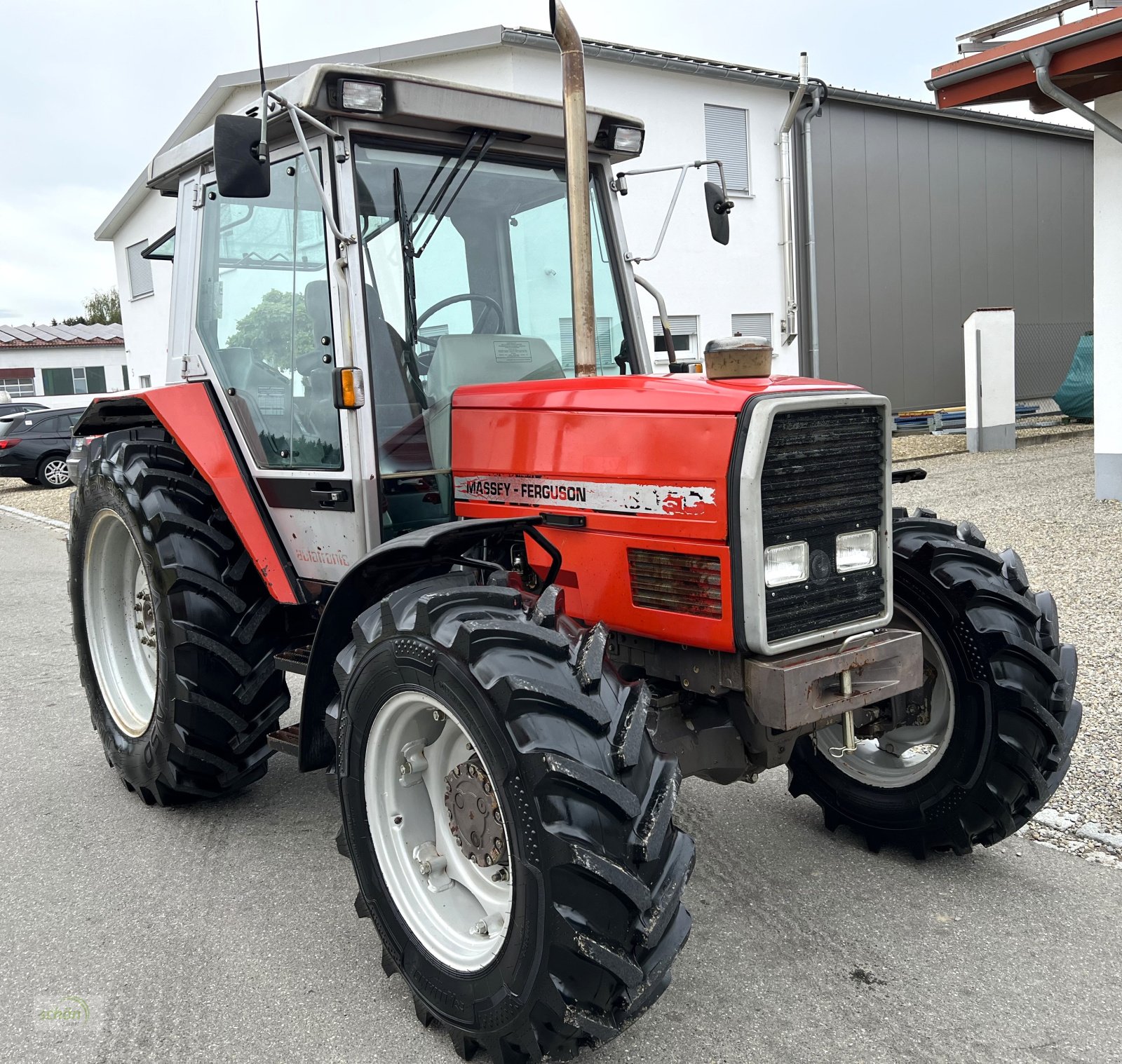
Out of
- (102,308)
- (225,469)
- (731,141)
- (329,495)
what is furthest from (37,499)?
(102,308)

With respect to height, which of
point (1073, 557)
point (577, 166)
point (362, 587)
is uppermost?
point (577, 166)

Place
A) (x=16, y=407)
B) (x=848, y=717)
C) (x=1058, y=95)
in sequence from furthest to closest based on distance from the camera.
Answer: (x=16, y=407), (x=1058, y=95), (x=848, y=717)

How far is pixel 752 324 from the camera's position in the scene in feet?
53.3

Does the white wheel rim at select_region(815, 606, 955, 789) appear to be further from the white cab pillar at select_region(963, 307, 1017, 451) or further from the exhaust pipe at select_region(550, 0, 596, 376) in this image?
the white cab pillar at select_region(963, 307, 1017, 451)

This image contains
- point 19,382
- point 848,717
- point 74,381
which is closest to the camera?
point 848,717

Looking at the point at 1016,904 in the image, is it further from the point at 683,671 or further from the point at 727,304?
the point at 727,304

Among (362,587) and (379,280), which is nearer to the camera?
(362,587)

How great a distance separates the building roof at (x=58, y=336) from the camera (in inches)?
1457

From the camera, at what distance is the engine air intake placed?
263cm

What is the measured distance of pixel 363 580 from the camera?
3.00 m

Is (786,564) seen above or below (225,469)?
below

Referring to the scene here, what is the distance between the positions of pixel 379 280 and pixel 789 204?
46.3 feet

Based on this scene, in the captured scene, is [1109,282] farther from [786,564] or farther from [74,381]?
[74,381]

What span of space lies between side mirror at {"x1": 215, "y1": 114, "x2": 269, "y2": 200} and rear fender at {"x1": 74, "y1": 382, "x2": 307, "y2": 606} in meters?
1.10
